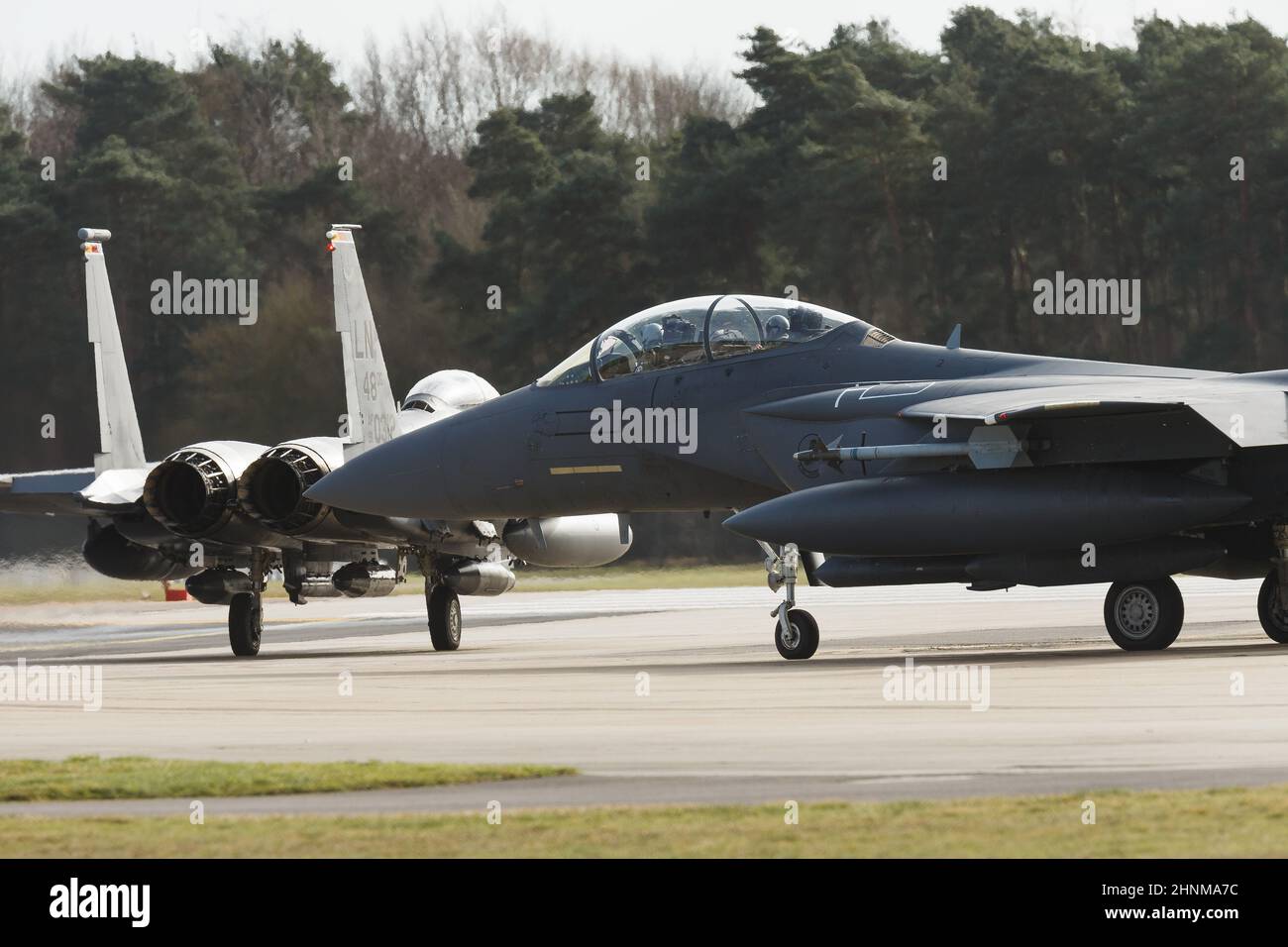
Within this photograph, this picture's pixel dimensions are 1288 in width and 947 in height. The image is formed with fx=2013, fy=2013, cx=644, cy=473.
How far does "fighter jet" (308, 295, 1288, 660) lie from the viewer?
606 inches

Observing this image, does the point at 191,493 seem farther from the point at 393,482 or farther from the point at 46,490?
the point at 46,490

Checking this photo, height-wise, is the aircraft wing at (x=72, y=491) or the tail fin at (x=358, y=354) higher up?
the tail fin at (x=358, y=354)

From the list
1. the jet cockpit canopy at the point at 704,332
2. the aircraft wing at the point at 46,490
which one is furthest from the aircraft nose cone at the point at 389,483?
the aircraft wing at the point at 46,490

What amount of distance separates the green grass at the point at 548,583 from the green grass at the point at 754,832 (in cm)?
2390

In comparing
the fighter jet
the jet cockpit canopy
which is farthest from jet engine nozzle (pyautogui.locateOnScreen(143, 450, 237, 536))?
the jet cockpit canopy

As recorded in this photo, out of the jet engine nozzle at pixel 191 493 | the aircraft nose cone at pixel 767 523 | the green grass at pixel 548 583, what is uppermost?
the jet engine nozzle at pixel 191 493

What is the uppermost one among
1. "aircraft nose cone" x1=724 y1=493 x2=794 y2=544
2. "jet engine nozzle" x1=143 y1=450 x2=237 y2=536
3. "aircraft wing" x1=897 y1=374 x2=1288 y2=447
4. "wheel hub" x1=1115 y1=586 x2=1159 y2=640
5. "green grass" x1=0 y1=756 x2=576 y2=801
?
"aircraft wing" x1=897 y1=374 x2=1288 y2=447

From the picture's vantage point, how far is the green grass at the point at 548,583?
3438 cm

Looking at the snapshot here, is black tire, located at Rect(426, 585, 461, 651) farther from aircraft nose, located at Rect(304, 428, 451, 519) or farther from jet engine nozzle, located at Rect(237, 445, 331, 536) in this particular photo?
aircraft nose, located at Rect(304, 428, 451, 519)

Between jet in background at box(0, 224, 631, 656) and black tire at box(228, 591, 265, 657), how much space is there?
0.02 m

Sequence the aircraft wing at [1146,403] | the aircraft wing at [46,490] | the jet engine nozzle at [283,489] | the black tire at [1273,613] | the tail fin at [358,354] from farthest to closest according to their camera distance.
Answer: the aircraft wing at [46,490]
the tail fin at [358,354]
the jet engine nozzle at [283,489]
the black tire at [1273,613]
the aircraft wing at [1146,403]

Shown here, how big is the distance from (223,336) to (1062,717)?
53.2 metres

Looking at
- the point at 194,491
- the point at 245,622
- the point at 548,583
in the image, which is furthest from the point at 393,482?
the point at 548,583

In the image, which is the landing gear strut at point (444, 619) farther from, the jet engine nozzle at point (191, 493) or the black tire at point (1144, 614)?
the black tire at point (1144, 614)
